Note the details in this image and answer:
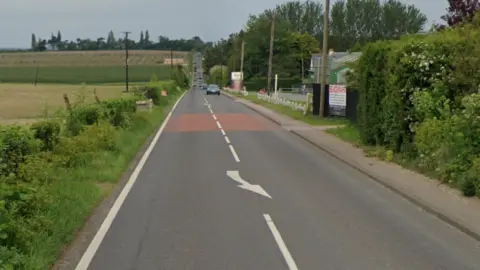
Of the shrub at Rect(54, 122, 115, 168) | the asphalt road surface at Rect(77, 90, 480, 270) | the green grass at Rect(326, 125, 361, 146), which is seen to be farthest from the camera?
the green grass at Rect(326, 125, 361, 146)

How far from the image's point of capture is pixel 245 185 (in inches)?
Answer: 517

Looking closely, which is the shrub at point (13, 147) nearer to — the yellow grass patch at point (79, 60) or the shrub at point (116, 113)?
the shrub at point (116, 113)

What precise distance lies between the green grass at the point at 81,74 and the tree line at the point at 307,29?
65.8 feet

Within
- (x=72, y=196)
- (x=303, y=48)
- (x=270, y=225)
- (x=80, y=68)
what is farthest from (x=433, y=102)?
(x=80, y=68)

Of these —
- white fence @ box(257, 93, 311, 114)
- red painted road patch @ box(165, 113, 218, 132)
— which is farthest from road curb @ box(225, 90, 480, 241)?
white fence @ box(257, 93, 311, 114)

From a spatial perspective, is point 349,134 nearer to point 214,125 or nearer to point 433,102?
point 433,102

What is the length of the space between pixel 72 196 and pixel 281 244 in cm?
415

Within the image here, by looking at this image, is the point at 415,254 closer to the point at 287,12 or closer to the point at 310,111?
the point at 310,111

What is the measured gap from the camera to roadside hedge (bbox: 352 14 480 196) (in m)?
12.4

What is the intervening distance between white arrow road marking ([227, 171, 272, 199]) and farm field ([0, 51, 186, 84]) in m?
117

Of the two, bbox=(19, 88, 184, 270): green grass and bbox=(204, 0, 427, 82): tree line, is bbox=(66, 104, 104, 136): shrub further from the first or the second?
bbox=(204, 0, 427, 82): tree line

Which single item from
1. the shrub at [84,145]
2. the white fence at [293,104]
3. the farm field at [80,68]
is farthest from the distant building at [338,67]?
the farm field at [80,68]

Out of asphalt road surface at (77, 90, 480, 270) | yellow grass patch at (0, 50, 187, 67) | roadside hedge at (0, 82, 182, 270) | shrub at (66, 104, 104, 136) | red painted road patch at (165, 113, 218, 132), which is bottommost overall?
red painted road patch at (165, 113, 218, 132)

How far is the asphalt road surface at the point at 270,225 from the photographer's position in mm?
7445
